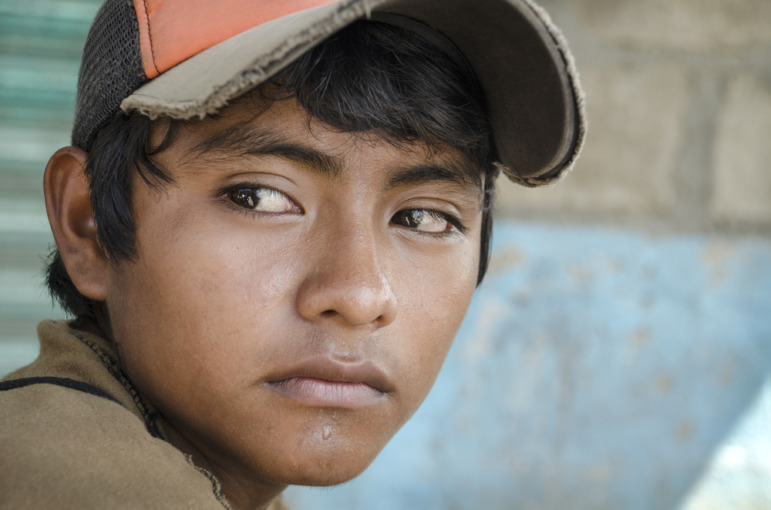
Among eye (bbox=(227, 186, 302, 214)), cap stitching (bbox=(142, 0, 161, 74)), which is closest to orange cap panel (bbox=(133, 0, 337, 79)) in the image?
cap stitching (bbox=(142, 0, 161, 74))

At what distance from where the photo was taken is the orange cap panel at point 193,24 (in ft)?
3.75

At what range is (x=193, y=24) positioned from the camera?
1.15 m

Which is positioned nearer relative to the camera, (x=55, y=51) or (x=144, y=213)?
(x=144, y=213)

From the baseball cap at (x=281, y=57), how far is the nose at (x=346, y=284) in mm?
258

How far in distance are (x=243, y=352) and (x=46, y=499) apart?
0.38 metres

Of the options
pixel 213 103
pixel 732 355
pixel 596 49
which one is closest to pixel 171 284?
pixel 213 103

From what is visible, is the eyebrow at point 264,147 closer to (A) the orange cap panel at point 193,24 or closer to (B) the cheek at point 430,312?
(A) the orange cap panel at point 193,24

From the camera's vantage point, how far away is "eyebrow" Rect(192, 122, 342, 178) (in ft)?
3.69

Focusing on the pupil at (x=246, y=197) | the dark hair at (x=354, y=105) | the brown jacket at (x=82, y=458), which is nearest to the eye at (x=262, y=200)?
the pupil at (x=246, y=197)

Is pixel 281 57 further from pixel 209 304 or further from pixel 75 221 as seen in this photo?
pixel 75 221

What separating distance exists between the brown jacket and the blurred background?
1.57m

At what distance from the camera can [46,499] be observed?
0.77 metres

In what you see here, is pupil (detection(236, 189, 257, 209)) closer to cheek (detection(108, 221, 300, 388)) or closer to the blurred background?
cheek (detection(108, 221, 300, 388))

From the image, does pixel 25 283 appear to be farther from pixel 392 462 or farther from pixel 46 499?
pixel 46 499
